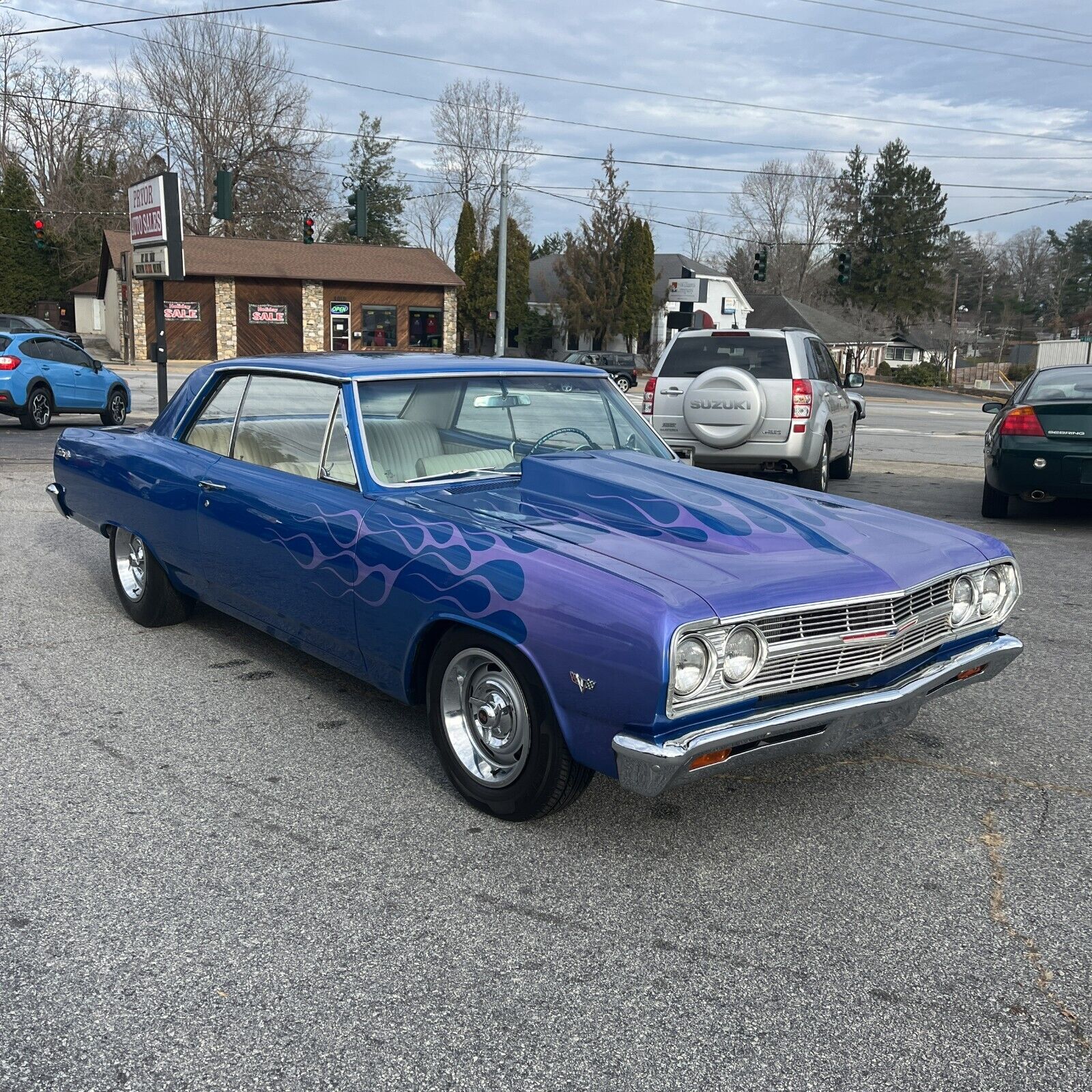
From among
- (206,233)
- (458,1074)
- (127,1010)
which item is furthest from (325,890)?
(206,233)

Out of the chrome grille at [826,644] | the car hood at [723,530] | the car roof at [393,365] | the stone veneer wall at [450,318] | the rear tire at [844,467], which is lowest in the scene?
the rear tire at [844,467]

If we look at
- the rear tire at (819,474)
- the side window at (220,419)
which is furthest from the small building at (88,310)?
the side window at (220,419)

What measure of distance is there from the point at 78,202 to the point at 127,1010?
63644 mm

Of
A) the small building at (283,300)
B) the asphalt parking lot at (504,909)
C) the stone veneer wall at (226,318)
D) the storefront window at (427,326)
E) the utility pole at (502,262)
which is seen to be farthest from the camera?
the storefront window at (427,326)

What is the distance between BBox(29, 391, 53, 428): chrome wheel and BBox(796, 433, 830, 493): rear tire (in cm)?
1204

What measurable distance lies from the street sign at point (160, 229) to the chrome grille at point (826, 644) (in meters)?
11.8

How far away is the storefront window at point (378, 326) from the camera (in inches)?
1802

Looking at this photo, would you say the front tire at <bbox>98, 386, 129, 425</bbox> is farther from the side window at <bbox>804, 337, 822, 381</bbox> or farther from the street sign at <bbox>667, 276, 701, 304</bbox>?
the street sign at <bbox>667, 276, 701, 304</bbox>

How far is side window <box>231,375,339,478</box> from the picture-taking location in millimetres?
4469

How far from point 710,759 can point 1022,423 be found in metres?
7.18

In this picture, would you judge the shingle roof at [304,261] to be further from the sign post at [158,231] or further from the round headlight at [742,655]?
the round headlight at [742,655]

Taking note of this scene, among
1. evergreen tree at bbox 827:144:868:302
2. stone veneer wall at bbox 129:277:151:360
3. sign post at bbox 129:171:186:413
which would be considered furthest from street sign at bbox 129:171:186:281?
evergreen tree at bbox 827:144:868:302

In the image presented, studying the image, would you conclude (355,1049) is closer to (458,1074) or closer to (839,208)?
(458,1074)

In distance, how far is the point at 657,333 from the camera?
6394cm
